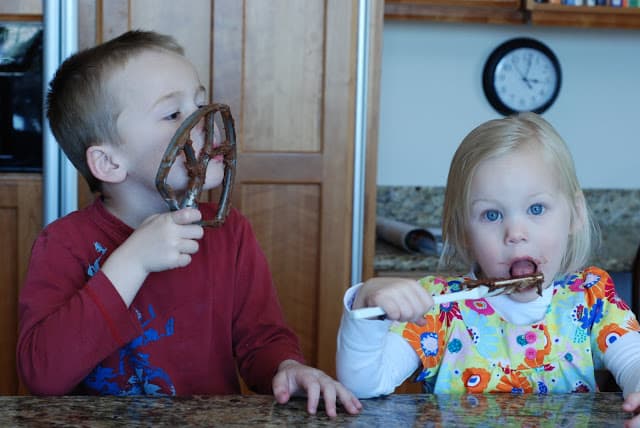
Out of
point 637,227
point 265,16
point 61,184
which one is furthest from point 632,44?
point 61,184

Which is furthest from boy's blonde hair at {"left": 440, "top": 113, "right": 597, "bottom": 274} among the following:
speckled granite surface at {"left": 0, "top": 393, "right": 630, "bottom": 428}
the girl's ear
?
speckled granite surface at {"left": 0, "top": 393, "right": 630, "bottom": 428}

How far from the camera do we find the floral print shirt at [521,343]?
114 centimetres

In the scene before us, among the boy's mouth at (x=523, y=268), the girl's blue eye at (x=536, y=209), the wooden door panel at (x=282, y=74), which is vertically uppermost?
the wooden door panel at (x=282, y=74)

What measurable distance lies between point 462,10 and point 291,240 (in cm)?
94

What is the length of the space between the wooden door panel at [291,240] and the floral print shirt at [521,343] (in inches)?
45.3

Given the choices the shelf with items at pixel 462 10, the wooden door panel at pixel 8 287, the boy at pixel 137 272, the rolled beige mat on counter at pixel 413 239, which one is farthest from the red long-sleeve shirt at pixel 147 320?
the shelf with items at pixel 462 10

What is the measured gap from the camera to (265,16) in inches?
88.4

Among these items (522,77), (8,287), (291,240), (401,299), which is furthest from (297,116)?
(401,299)

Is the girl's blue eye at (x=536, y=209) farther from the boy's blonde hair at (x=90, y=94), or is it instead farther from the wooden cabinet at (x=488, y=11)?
the wooden cabinet at (x=488, y=11)

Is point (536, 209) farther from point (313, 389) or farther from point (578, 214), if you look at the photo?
point (313, 389)

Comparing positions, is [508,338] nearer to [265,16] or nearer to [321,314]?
[321,314]

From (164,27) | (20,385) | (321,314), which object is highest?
(164,27)

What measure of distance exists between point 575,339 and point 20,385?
1612 millimetres

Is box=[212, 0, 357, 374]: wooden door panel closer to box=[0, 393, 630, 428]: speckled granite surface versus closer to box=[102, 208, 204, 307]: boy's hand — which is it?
box=[102, 208, 204, 307]: boy's hand
